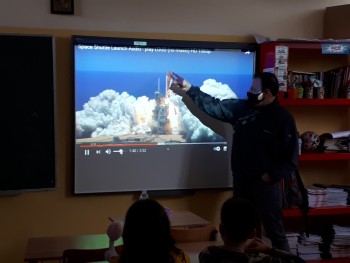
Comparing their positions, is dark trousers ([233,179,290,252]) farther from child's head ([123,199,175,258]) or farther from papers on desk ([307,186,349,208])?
child's head ([123,199,175,258])

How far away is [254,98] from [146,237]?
7.44 feet

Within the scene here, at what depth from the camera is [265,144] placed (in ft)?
13.1

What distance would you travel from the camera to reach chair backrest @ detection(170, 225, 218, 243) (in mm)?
3086

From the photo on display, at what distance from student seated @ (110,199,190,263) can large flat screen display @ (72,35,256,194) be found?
2.15 meters

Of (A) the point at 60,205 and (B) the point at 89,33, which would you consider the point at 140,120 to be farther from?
(A) the point at 60,205

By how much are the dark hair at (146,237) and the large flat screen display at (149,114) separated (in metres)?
2.15

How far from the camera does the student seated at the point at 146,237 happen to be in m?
2.05

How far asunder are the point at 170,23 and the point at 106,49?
1.93 ft

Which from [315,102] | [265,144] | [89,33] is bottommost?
[265,144]

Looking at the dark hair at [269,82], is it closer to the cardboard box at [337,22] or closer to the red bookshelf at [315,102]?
the red bookshelf at [315,102]

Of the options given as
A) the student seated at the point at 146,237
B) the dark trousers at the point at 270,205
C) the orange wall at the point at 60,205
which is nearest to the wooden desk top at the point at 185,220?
the dark trousers at the point at 270,205

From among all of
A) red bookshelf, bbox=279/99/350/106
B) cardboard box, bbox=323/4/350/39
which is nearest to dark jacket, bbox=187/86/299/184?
red bookshelf, bbox=279/99/350/106

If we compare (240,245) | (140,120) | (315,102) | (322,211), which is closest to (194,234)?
(240,245)

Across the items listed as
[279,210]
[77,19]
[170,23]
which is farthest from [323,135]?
[77,19]
